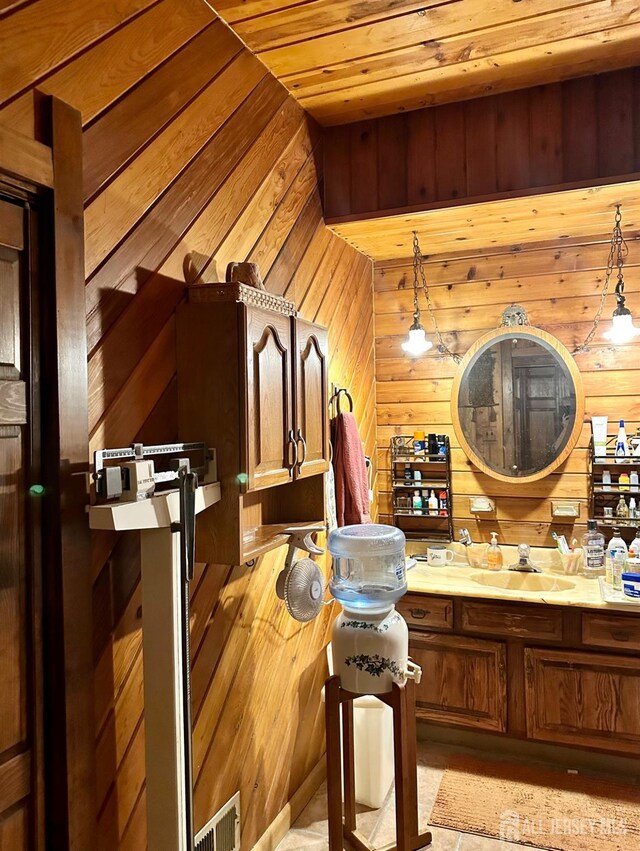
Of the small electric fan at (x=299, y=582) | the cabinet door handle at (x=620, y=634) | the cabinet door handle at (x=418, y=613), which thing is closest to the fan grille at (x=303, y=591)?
the small electric fan at (x=299, y=582)

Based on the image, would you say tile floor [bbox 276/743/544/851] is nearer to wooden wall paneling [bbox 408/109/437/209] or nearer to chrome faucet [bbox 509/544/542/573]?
chrome faucet [bbox 509/544/542/573]

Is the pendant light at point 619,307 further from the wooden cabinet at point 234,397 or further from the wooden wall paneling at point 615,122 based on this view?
the wooden cabinet at point 234,397

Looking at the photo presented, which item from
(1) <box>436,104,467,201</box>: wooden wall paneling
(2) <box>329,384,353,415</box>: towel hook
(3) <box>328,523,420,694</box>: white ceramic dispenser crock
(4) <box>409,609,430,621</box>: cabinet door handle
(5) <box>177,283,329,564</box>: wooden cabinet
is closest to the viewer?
(5) <box>177,283,329,564</box>: wooden cabinet

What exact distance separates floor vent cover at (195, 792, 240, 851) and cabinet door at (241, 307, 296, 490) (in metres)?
1.06

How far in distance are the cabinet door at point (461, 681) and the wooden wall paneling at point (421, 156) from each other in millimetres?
2033

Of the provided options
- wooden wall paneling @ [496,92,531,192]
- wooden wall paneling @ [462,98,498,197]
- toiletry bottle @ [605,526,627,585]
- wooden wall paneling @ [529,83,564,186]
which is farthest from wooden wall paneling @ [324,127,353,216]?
toiletry bottle @ [605,526,627,585]

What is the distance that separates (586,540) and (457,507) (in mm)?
673

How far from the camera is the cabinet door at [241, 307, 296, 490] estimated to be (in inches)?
69.4

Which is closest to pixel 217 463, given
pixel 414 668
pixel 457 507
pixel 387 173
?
pixel 414 668

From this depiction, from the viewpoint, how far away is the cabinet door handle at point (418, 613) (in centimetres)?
309

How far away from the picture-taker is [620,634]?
276 cm

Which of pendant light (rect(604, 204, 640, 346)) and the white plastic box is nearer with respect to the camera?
the white plastic box

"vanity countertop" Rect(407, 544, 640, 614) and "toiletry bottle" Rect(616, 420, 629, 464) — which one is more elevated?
"toiletry bottle" Rect(616, 420, 629, 464)

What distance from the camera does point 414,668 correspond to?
2236 mm
